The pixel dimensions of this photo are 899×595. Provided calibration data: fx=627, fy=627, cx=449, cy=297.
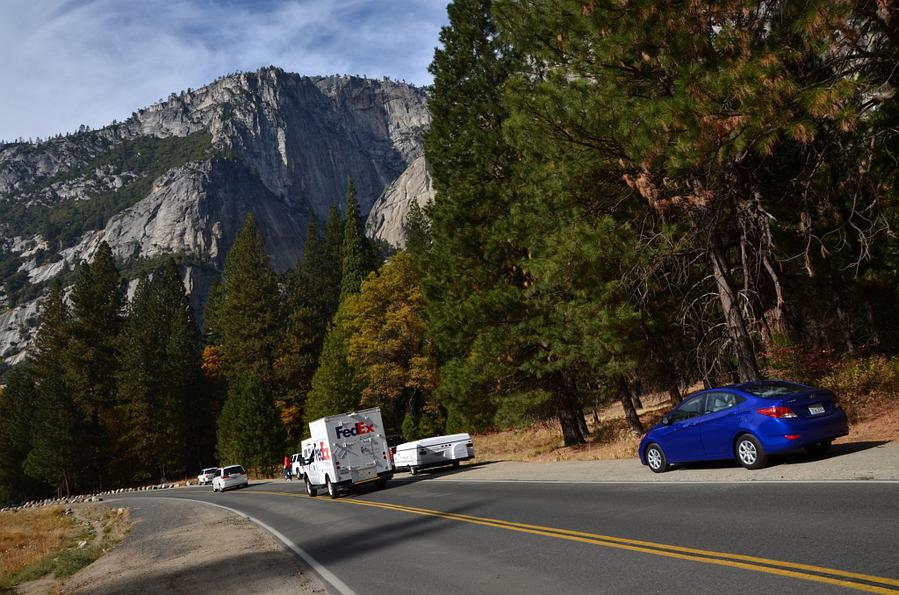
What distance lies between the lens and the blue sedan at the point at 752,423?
10477 millimetres

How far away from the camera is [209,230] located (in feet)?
536

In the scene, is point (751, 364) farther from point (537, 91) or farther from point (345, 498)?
point (345, 498)

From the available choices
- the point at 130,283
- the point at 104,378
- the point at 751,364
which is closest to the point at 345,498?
the point at 751,364

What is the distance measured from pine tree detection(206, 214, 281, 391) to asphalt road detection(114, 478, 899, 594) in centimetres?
5134

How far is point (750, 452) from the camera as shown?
36.4 ft

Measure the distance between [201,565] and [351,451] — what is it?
9931 mm

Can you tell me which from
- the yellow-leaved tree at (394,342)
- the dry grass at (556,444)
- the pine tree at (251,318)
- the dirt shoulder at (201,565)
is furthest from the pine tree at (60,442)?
the dirt shoulder at (201,565)

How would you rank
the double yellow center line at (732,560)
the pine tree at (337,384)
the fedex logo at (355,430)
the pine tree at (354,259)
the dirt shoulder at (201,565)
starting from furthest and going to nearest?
1. the pine tree at (354,259)
2. the pine tree at (337,384)
3. the fedex logo at (355,430)
4. the dirt shoulder at (201,565)
5. the double yellow center line at (732,560)

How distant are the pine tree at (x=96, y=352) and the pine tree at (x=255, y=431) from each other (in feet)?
76.5

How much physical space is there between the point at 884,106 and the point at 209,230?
167 metres

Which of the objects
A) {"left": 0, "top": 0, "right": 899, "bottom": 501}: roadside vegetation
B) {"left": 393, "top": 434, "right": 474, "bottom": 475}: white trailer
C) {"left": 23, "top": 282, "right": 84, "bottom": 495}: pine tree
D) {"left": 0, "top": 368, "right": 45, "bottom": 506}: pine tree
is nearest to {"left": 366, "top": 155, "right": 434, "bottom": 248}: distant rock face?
{"left": 0, "top": 368, "right": 45, "bottom": 506}: pine tree

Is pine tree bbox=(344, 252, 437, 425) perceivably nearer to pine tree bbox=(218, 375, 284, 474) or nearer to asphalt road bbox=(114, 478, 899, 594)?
pine tree bbox=(218, 375, 284, 474)

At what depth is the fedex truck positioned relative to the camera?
21641mm

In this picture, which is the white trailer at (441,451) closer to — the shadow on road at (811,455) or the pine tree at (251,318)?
the shadow on road at (811,455)
